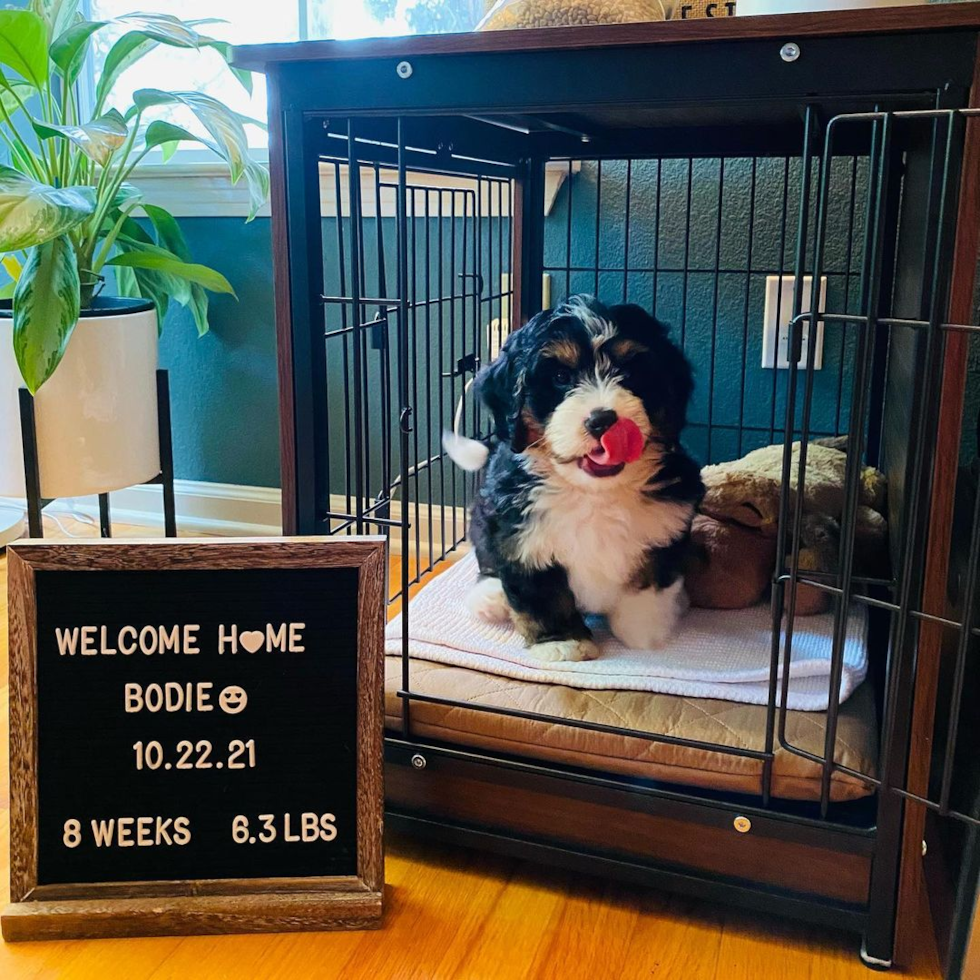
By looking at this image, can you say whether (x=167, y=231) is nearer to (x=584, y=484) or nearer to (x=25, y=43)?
(x=25, y=43)

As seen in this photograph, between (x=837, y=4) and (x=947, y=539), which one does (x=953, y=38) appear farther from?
(x=947, y=539)

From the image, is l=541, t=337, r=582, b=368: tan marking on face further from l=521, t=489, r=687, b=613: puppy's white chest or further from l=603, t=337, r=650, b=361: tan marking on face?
l=521, t=489, r=687, b=613: puppy's white chest

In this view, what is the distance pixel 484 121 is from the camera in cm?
122

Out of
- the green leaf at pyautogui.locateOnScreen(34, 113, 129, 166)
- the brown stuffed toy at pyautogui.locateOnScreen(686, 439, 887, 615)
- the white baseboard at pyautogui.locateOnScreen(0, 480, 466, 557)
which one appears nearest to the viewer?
the brown stuffed toy at pyautogui.locateOnScreen(686, 439, 887, 615)

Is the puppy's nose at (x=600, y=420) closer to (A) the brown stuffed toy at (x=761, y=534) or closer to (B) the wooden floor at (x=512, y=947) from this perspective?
(A) the brown stuffed toy at (x=761, y=534)

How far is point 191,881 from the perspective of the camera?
92 centimetres

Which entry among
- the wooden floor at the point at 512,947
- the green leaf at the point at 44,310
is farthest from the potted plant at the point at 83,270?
the wooden floor at the point at 512,947

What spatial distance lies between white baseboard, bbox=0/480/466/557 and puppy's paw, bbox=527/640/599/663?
92 centimetres

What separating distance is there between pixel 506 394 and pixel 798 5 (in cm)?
44

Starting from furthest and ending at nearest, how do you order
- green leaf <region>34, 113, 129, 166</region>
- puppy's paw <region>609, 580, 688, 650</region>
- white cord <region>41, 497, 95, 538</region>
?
white cord <region>41, 497, 95, 538</region>
green leaf <region>34, 113, 129, 166</region>
puppy's paw <region>609, 580, 688, 650</region>

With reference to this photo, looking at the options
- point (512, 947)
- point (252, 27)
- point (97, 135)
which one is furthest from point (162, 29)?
point (512, 947)

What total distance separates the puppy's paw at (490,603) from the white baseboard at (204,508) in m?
0.79

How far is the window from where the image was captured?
1.81 meters

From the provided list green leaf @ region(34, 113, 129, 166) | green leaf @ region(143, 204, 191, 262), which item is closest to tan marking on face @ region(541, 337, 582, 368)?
green leaf @ region(34, 113, 129, 166)
